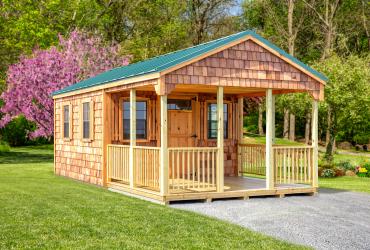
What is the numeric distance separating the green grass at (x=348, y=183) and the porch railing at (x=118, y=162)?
6.25m

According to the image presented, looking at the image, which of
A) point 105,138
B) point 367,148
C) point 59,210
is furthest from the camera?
point 367,148

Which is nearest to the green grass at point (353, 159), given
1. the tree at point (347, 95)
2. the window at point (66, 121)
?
the tree at point (347, 95)

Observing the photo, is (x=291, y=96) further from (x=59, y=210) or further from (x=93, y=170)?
(x=59, y=210)

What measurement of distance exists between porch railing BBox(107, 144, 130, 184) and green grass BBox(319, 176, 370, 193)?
6.25m

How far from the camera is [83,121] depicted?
16578 millimetres

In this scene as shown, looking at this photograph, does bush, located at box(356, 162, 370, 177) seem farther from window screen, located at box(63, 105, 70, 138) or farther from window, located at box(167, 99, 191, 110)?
window screen, located at box(63, 105, 70, 138)

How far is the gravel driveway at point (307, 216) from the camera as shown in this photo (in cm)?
852

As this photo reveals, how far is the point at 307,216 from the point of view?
34.4 ft

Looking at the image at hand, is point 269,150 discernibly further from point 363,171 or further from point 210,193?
point 363,171

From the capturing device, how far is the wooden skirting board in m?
11.9

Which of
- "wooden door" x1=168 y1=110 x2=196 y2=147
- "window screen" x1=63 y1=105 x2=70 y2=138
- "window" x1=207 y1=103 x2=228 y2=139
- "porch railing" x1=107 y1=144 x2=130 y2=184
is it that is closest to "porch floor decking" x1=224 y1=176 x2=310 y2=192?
"window" x1=207 y1=103 x2=228 y2=139

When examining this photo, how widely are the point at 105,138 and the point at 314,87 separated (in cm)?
567

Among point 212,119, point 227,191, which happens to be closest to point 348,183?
point 212,119

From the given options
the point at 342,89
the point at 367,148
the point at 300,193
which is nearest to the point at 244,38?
the point at 300,193
